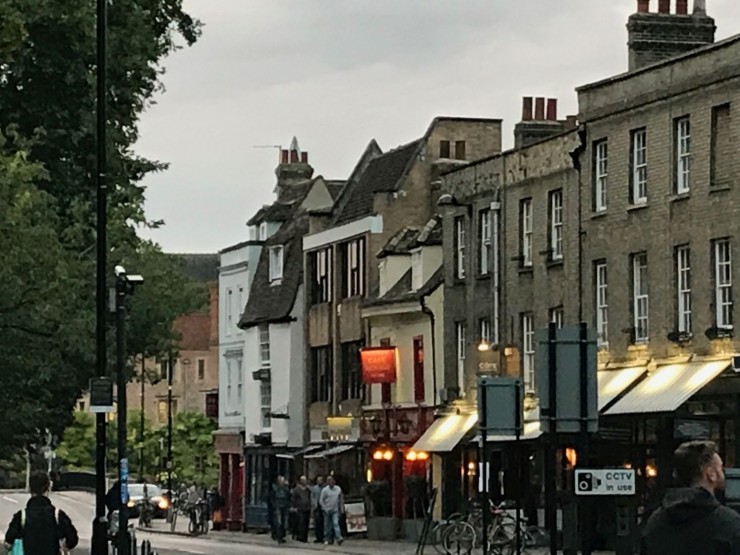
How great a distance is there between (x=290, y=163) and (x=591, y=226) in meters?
38.0

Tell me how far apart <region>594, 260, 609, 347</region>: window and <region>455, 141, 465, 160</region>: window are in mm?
18599

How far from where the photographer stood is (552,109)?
62.8m

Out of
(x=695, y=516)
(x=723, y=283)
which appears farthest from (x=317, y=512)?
(x=695, y=516)

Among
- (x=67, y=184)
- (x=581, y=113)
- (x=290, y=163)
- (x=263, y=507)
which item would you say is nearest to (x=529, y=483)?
(x=581, y=113)

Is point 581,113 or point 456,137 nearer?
point 581,113

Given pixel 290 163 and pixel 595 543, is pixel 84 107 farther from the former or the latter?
pixel 290 163

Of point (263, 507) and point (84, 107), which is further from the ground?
point (84, 107)

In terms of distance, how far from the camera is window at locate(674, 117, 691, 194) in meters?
48.1

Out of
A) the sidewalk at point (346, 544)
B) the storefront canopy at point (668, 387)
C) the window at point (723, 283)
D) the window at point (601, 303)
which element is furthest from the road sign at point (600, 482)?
the window at point (601, 303)

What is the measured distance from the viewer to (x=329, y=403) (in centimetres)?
7419

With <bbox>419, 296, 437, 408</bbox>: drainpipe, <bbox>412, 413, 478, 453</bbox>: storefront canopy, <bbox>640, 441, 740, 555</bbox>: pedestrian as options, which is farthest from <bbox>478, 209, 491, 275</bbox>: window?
<bbox>640, 441, 740, 555</bbox>: pedestrian

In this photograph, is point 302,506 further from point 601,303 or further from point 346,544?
point 601,303

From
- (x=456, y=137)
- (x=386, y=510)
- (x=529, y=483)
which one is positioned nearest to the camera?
(x=529, y=483)

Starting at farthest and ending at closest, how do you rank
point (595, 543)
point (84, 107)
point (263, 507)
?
point (263, 507), point (595, 543), point (84, 107)
